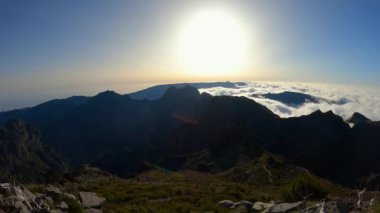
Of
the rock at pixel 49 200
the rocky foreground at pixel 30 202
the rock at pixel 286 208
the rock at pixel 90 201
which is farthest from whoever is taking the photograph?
the rock at pixel 90 201

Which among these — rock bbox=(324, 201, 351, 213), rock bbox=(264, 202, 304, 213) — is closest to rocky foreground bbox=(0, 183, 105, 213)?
rock bbox=(264, 202, 304, 213)

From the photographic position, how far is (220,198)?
1156 inches

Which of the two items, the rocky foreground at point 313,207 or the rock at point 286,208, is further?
the rock at point 286,208

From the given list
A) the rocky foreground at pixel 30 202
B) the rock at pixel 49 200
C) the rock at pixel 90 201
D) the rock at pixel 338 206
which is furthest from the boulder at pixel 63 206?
the rock at pixel 338 206

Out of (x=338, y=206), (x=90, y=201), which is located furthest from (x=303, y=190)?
(x=90, y=201)

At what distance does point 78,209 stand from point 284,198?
40.4 ft

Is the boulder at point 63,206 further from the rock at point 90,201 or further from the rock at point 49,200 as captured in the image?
the rock at point 90,201

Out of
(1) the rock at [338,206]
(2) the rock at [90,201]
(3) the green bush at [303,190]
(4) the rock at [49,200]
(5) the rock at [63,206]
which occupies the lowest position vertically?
(3) the green bush at [303,190]

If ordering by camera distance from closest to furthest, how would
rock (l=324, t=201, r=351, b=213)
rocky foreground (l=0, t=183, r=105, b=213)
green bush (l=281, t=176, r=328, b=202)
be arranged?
rocky foreground (l=0, t=183, r=105, b=213)
rock (l=324, t=201, r=351, b=213)
green bush (l=281, t=176, r=328, b=202)

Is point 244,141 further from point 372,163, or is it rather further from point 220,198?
point 220,198

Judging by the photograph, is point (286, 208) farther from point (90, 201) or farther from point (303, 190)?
point (90, 201)

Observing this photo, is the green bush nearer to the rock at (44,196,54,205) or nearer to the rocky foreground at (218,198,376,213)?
the rocky foreground at (218,198,376,213)

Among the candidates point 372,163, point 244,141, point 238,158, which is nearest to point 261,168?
point 238,158

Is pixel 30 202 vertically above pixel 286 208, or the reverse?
pixel 30 202
